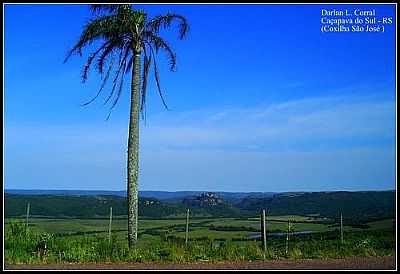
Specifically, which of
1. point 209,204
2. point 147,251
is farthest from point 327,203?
point 147,251

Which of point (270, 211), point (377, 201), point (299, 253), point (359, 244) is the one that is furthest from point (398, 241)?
point (270, 211)

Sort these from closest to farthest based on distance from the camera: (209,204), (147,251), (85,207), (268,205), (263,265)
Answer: (263,265), (147,251), (85,207), (268,205), (209,204)

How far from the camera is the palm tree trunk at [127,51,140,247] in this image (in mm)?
15812

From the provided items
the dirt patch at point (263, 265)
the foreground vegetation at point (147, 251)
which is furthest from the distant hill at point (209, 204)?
the dirt patch at point (263, 265)

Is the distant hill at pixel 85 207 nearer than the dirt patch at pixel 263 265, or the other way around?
the dirt patch at pixel 263 265

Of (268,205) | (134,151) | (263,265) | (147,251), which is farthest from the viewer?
(268,205)

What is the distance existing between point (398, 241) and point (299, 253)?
2737mm

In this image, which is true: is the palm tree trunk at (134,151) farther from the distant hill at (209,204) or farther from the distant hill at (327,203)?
the distant hill at (209,204)

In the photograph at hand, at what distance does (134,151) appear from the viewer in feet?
52.1

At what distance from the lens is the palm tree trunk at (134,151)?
15812mm

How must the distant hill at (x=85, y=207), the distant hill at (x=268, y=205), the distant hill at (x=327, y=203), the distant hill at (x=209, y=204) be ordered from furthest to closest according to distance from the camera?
the distant hill at (x=209, y=204)
the distant hill at (x=85, y=207)
the distant hill at (x=268, y=205)
the distant hill at (x=327, y=203)

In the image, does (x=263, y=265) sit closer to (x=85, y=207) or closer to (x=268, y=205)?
(x=85, y=207)

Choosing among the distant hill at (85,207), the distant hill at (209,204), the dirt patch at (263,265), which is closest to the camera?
the dirt patch at (263,265)

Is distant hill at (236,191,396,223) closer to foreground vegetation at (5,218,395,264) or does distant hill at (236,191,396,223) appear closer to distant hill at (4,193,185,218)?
distant hill at (4,193,185,218)
